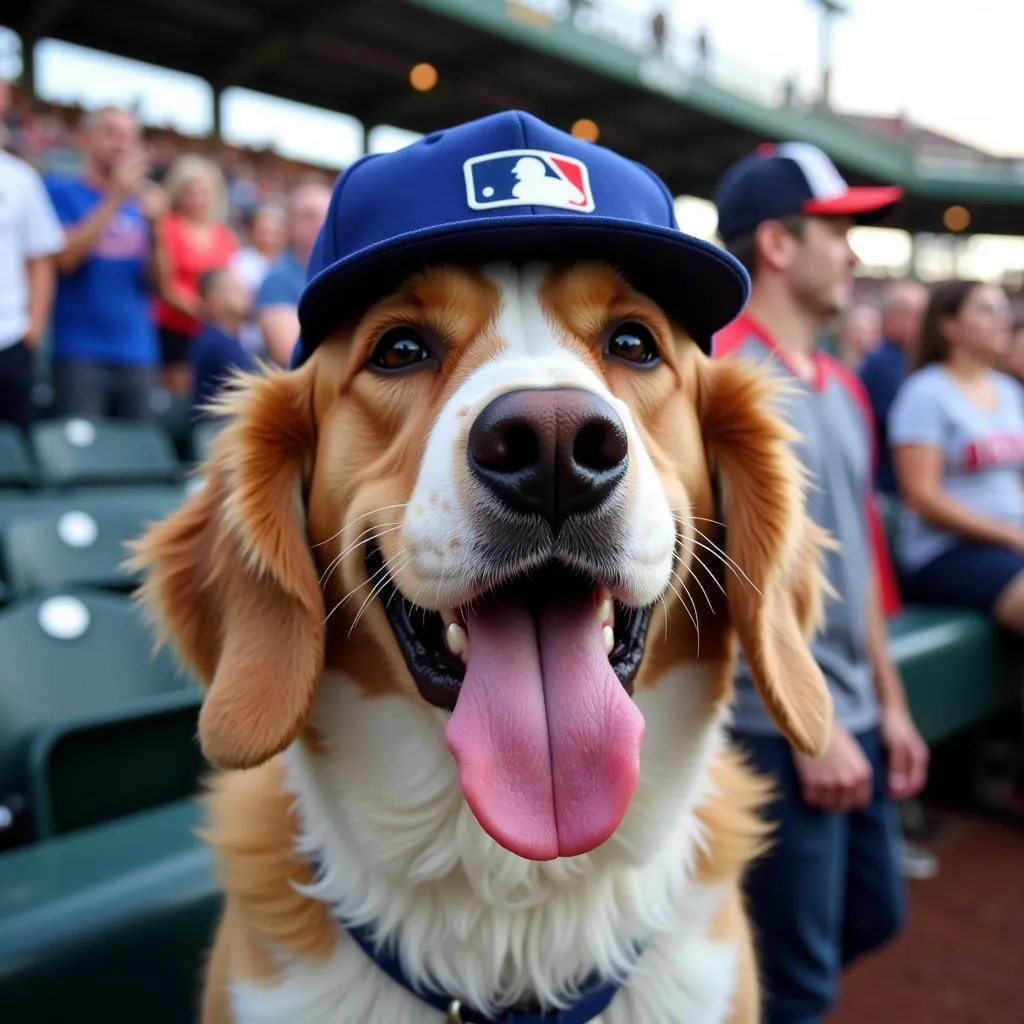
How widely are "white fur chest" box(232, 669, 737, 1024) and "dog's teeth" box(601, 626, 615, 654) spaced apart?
0.22 m

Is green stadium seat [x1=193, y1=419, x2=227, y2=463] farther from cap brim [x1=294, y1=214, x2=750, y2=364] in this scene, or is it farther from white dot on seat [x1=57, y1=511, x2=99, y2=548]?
cap brim [x1=294, y1=214, x2=750, y2=364]

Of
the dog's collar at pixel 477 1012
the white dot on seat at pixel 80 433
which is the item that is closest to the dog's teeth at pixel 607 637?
the dog's collar at pixel 477 1012

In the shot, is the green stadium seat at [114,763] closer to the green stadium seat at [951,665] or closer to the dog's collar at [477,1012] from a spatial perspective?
the dog's collar at [477,1012]

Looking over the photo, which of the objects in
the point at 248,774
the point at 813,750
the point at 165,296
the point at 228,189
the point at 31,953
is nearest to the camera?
the point at 31,953

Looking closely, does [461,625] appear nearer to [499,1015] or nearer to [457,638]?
[457,638]

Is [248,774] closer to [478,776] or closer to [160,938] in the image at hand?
[160,938]

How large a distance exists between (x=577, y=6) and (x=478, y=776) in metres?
21.8

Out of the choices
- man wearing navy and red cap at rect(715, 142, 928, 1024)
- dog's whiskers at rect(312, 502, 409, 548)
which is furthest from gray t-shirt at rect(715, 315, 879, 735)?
dog's whiskers at rect(312, 502, 409, 548)

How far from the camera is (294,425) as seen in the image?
1.72 meters

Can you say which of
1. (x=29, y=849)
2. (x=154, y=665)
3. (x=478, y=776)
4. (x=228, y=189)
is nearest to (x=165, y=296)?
(x=154, y=665)

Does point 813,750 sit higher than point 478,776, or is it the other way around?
point 478,776

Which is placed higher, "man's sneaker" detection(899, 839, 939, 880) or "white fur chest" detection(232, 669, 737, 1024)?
"white fur chest" detection(232, 669, 737, 1024)

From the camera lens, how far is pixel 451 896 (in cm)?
160

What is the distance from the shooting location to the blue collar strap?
155cm
